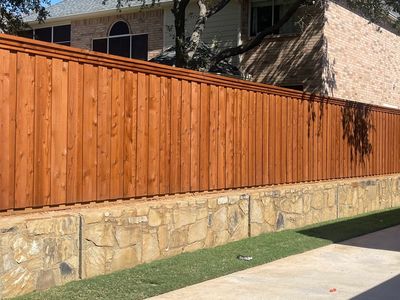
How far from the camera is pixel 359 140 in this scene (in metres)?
14.8

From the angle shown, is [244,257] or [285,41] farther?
[285,41]

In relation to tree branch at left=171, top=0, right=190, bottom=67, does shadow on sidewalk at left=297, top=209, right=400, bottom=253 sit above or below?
below

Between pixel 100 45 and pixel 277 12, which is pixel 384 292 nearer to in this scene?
pixel 277 12

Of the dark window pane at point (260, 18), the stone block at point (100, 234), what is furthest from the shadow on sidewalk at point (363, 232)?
the dark window pane at point (260, 18)

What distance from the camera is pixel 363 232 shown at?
37.4 ft

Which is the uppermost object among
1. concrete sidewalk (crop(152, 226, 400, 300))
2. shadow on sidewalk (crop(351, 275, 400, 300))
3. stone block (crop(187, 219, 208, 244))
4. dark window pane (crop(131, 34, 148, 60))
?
dark window pane (crop(131, 34, 148, 60))

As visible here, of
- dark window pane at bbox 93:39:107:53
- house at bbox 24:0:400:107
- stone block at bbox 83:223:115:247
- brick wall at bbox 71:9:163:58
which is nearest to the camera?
stone block at bbox 83:223:115:247

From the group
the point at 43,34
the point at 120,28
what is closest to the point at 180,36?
the point at 120,28

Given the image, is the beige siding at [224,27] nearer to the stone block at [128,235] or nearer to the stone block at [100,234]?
the stone block at [128,235]

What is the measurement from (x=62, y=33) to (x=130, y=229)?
18343mm

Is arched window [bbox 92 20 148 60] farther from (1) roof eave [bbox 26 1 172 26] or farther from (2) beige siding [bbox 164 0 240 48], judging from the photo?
(2) beige siding [bbox 164 0 240 48]

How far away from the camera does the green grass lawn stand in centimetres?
637

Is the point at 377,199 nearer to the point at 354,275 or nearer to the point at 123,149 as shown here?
the point at 354,275

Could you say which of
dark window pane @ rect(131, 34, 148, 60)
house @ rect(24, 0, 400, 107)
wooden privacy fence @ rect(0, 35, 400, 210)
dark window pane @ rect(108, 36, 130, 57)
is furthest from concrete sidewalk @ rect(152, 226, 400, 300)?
dark window pane @ rect(108, 36, 130, 57)
